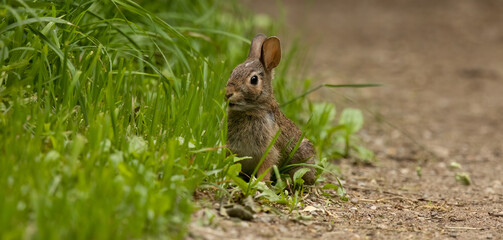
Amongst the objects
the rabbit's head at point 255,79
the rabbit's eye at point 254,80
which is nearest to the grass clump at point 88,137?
the rabbit's head at point 255,79

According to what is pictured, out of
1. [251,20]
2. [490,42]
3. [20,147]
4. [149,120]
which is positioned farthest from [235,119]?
[490,42]

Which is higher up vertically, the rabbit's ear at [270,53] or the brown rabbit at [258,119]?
the rabbit's ear at [270,53]

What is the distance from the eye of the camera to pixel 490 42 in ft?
39.5

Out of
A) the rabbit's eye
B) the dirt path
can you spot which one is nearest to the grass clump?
the rabbit's eye

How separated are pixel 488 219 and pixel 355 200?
839 millimetres

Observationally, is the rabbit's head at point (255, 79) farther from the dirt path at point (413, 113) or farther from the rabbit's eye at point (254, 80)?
the dirt path at point (413, 113)

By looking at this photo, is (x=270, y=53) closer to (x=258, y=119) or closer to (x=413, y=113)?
Answer: (x=258, y=119)

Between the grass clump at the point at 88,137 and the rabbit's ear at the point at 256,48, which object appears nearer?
the grass clump at the point at 88,137

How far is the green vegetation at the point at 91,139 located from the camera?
2.64m

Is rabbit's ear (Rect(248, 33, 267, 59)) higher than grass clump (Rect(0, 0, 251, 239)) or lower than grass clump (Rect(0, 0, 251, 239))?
higher

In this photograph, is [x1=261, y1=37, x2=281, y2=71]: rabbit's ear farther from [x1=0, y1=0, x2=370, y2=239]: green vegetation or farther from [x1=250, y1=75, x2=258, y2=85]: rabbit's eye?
[x1=0, y1=0, x2=370, y2=239]: green vegetation

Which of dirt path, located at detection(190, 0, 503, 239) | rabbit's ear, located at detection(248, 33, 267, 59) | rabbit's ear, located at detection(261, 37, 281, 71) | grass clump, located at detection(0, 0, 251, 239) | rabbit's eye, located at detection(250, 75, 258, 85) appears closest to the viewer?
grass clump, located at detection(0, 0, 251, 239)

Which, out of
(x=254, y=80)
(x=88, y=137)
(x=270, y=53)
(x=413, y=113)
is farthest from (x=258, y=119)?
(x=413, y=113)

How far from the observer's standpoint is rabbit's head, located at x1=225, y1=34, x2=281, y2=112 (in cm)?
397
